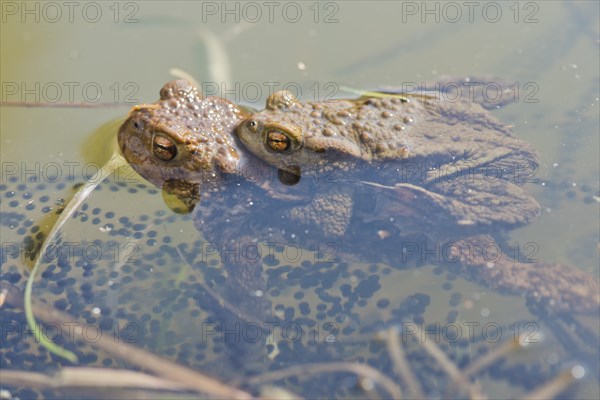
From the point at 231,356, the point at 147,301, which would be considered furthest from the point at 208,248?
the point at 231,356

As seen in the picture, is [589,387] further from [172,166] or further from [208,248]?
[172,166]

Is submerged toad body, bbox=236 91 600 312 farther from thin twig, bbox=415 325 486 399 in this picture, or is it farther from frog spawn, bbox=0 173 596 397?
thin twig, bbox=415 325 486 399

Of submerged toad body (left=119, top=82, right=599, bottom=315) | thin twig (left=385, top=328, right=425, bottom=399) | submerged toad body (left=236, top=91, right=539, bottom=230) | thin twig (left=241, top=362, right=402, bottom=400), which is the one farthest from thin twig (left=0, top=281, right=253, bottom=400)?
submerged toad body (left=236, top=91, right=539, bottom=230)

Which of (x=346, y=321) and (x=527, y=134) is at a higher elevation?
(x=527, y=134)

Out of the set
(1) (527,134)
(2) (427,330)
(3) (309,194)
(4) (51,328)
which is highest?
(1) (527,134)

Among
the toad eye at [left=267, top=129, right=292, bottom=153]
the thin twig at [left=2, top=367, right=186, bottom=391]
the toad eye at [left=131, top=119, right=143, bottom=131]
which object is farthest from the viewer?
the toad eye at [left=131, top=119, right=143, bottom=131]

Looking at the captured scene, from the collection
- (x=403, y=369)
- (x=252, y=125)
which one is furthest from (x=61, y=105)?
(x=403, y=369)

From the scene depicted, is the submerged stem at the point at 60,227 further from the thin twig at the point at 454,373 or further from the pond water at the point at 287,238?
the thin twig at the point at 454,373
